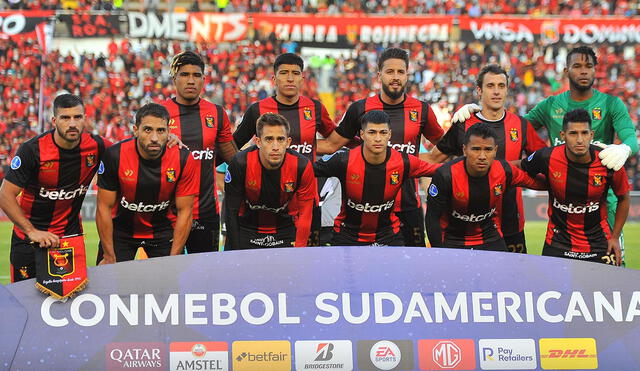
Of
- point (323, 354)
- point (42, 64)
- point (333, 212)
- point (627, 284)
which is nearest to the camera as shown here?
point (323, 354)

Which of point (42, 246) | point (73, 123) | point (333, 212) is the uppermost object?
point (73, 123)

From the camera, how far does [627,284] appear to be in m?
3.74

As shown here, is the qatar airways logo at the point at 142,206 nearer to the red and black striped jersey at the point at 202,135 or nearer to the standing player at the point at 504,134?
the red and black striped jersey at the point at 202,135

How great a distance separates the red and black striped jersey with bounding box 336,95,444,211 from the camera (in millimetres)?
6168

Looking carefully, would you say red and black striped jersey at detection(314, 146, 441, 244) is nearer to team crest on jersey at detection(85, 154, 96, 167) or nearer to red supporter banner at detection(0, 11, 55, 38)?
team crest on jersey at detection(85, 154, 96, 167)

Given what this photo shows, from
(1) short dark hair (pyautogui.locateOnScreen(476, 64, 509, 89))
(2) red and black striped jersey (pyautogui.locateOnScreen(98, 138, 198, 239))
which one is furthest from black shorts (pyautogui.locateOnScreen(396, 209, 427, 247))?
(2) red and black striped jersey (pyautogui.locateOnScreen(98, 138, 198, 239))

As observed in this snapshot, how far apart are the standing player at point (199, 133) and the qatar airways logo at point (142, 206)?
66 centimetres

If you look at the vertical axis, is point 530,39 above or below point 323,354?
above

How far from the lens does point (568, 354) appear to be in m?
3.54

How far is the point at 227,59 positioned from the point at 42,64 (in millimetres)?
5444

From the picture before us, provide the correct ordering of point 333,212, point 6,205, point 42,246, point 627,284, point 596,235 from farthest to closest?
point 333,212 < point 596,235 < point 6,205 < point 42,246 < point 627,284

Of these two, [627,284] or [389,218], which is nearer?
[627,284]

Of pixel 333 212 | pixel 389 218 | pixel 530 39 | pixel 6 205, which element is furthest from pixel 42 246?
pixel 530 39

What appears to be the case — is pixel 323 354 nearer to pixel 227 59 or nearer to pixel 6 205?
pixel 6 205
